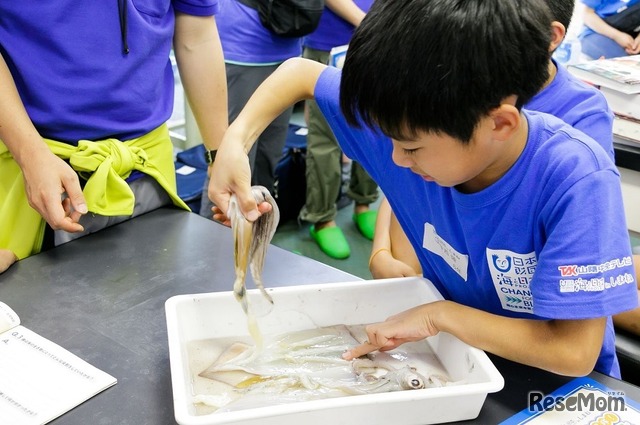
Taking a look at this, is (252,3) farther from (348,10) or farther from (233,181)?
(233,181)

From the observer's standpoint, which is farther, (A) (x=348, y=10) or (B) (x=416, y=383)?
(A) (x=348, y=10)

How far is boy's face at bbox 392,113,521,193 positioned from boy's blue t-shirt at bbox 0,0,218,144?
2.04 ft

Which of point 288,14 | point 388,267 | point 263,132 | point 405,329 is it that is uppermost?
point 288,14

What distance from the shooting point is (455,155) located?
0.82 meters

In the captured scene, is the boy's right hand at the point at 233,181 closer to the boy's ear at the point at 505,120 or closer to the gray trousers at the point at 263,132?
the boy's ear at the point at 505,120

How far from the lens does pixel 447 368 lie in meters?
0.94

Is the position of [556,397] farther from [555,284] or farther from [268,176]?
[268,176]

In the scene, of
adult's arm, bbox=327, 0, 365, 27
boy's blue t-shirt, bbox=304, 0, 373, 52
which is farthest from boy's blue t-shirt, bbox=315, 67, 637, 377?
boy's blue t-shirt, bbox=304, 0, 373, 52

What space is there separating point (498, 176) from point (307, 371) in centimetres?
41

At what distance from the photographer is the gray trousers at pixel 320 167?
2.64 metres

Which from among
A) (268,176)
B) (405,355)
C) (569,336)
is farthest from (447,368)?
(268,176)

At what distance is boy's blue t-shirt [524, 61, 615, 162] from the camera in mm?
1156

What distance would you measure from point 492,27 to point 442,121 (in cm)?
12

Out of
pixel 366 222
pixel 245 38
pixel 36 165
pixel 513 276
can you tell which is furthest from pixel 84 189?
pixel 366 222
